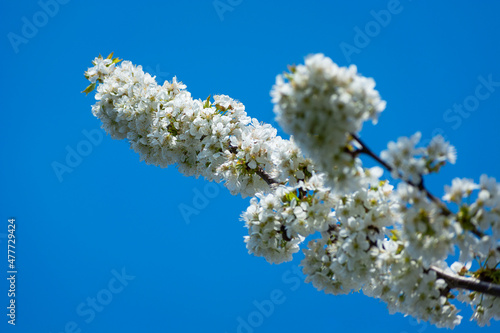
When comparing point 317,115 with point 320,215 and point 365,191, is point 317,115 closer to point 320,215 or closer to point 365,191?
point 365,191

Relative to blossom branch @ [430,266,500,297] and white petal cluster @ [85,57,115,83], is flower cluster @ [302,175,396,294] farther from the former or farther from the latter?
white petal cluster @ [85,57,115,83]

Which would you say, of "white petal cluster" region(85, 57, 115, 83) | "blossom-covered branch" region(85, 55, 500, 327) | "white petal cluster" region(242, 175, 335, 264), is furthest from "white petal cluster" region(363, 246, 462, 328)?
"white petal cluster" region(85, 57, 115, 83)

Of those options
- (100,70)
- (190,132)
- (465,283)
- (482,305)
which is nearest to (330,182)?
(465,283)

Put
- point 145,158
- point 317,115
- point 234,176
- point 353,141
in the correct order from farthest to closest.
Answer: point 145,158 < point 234,176 < point 353,141 < point 317,115

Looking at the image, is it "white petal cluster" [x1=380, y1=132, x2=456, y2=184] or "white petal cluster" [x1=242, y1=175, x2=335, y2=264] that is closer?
"white petal cluster" [x1=380, y1=132, x2=456, y2=184]

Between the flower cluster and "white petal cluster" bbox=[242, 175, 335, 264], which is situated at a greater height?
"white petal cluster" bbox=[242, 175, 335, 264]

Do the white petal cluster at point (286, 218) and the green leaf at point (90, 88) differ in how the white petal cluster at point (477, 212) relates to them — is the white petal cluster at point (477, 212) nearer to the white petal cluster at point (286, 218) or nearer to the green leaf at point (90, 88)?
the white petal cluster at point (286, 218)

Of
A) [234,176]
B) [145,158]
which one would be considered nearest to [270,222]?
[234,176]
